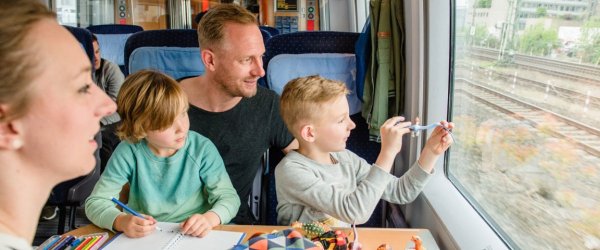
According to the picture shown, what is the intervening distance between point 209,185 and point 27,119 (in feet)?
3.34

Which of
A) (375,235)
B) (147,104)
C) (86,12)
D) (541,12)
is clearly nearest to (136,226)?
(147,104)

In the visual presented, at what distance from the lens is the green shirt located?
166 centimetres

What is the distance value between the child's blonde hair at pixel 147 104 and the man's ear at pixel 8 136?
0.81m

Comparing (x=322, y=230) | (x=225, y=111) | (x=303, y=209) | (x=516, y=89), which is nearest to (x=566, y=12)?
(x=516, y=89)

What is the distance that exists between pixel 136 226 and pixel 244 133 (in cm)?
69

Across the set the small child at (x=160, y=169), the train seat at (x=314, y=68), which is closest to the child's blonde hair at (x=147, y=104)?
the small child at (x=160, y=169)

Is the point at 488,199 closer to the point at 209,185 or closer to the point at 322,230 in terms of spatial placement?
the point at 322,230

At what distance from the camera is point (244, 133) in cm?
203

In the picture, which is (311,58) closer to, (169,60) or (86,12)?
(169,60)

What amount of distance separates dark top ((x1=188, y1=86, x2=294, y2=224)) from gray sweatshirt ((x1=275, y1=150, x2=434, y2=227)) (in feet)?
1.10

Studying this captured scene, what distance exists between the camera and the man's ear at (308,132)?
65.6 inches

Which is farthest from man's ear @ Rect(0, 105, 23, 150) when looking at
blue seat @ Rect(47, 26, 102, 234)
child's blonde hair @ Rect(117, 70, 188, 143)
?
blue seat @ Rect(47, 26, 102, 234)

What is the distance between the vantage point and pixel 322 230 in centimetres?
137

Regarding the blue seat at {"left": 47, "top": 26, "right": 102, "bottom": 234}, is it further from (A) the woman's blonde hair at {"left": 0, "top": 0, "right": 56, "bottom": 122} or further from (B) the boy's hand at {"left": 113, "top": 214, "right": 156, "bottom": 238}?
(A) the woman's blonde hair at {"left": 0, "top": 0, "right": 56, "bottom": 122}
